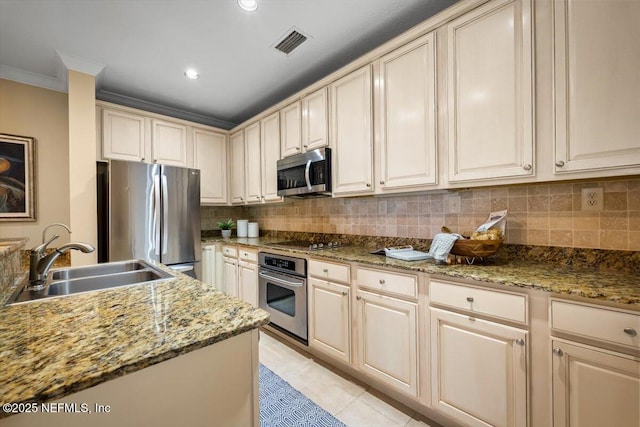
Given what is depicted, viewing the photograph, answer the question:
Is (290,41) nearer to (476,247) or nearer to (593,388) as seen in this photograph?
(476,247)

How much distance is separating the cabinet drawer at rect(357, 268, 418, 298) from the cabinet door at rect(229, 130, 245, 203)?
2277 millimetres

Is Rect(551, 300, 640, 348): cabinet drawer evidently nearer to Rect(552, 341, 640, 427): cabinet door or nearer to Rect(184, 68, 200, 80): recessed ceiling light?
Rect(552, 341, 640, 427): cabinet door

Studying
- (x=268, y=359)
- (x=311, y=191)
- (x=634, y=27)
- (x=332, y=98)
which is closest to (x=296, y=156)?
(x=311, y=191)

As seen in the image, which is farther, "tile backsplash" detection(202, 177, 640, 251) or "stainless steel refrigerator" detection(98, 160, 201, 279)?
"stainless steel refrigerator" detection(98, 160, 201, 279)

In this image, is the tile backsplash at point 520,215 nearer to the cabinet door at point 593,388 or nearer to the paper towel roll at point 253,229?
the cabinet door at point 593,388

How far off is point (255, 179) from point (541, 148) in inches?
108

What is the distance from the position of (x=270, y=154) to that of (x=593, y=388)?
294cm

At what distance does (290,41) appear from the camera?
217cm

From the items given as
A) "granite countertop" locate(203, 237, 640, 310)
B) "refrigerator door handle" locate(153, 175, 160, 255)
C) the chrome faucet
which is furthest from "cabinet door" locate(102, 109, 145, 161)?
"granite countertop" locate(203, 237, 640, 310)

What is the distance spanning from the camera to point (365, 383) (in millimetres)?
1935

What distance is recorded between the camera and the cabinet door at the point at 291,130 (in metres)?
2.70

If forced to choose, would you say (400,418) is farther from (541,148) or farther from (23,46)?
(23,46)

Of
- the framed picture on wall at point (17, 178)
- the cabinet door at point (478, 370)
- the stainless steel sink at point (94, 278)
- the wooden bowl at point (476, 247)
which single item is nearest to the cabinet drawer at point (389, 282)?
the cabinet door at point (478, 370)

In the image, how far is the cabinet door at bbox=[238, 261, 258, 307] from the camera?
283 cm
